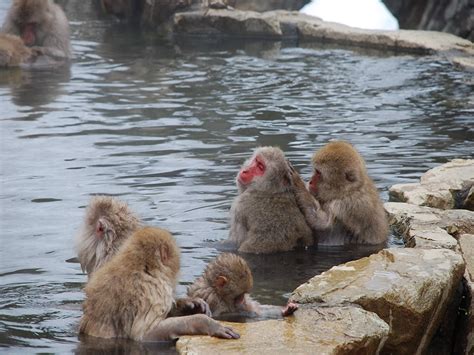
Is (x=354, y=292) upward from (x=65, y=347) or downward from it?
upward

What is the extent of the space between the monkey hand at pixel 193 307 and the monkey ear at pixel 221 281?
7.7 inches

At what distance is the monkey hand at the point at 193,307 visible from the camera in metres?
4.84

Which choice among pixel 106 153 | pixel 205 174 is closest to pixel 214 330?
pixel 205 174

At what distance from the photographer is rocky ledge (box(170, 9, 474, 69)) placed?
14164 mm

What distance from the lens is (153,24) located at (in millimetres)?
16531

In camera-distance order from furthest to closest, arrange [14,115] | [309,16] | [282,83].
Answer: [309,16] → [282,83] → [14,115]

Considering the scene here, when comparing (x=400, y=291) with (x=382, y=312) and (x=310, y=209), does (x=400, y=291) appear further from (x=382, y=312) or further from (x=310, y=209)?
(x=310, y=209)

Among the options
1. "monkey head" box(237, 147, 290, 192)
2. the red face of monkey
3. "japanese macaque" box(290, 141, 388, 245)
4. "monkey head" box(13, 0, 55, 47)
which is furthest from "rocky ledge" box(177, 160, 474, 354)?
"monkey head" box(13, 0, 55, 47)

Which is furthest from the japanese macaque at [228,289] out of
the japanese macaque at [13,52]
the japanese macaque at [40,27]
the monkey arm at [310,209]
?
the japanese macaque at [40,27]

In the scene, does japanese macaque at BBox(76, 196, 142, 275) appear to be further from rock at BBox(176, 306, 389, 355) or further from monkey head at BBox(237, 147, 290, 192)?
monkey head at BBox(237, 147, 290, 192)

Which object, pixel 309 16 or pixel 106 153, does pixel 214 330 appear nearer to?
pixel 106 153

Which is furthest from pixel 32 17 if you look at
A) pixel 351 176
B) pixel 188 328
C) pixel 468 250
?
pixel 188 328

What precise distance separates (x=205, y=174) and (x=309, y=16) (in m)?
8.10

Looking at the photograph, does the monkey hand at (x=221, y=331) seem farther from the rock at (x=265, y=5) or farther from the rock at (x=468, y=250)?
the rock at (x=265, y=5)
